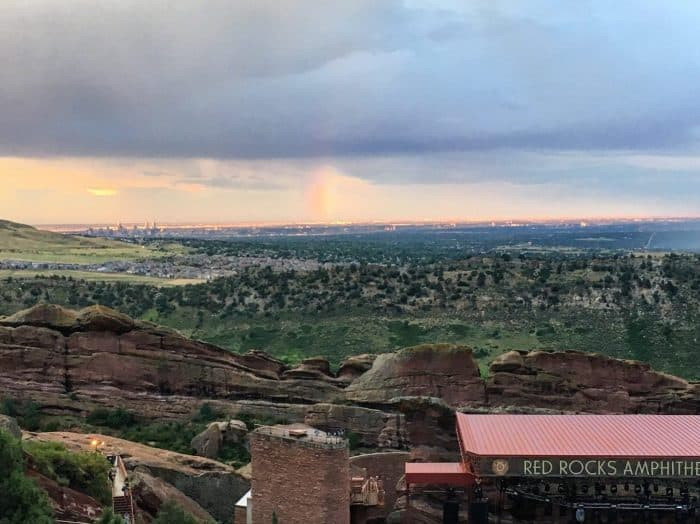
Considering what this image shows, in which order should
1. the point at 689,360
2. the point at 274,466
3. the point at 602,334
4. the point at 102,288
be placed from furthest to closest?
the point at 102,288 → the point at 602,334 → the point at 689,360 → the point at 274,466

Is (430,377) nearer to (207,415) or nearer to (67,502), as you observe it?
(207,415)

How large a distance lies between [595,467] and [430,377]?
1299 cm

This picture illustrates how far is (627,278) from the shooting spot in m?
69.9

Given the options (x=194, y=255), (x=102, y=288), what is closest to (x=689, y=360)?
(x=102, y=288)

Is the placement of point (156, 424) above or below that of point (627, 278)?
below

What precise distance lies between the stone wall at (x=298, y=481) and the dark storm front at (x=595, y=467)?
15.5 ft

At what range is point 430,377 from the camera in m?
35.1

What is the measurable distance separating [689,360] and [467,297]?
19.9 m

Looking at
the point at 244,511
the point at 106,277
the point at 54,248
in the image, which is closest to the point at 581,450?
the point at 244,511

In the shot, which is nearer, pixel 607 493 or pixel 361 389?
pixel 607 493

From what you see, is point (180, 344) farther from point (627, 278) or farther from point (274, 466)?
point (627, 278)

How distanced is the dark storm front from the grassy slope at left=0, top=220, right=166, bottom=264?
10930cm

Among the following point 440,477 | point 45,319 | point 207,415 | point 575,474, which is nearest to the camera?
point 575,474

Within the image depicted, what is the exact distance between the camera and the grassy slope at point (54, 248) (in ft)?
412
